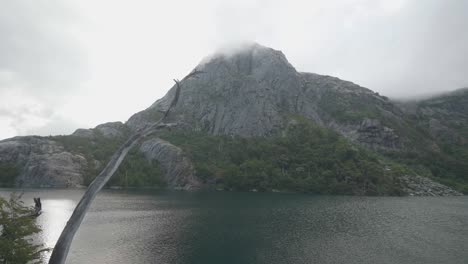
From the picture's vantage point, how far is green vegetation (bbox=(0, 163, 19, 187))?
190375 mm

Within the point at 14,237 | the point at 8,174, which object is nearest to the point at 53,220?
the point at 14,237

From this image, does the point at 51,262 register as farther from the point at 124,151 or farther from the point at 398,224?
the point at 398,224

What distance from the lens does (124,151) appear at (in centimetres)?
1338

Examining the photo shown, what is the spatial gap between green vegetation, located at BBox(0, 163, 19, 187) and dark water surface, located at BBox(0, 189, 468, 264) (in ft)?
403

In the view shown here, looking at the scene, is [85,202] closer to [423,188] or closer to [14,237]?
[14,237]

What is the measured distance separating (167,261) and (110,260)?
856 centimetres

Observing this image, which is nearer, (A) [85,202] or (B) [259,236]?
(A) [85,202]

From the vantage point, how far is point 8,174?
193250 mm

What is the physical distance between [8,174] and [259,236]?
634 feet

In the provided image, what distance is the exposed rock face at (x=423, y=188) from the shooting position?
18075cm

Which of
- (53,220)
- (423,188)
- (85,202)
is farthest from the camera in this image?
(423,188)

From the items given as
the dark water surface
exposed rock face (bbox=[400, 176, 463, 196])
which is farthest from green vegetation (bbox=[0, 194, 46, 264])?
exposed rock face (bbox=[400, 176, 463, 196])

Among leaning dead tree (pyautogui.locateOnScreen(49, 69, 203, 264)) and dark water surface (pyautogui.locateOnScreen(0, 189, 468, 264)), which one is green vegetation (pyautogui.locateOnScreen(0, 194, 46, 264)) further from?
dark water surface (pyautogui.locateOnScreen(0, 189, 468, 264))

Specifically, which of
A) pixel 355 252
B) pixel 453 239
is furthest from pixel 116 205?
pixel 453 239
